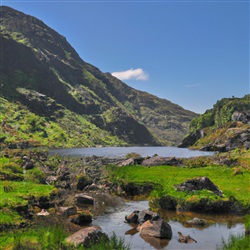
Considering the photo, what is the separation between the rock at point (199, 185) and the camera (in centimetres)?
4097

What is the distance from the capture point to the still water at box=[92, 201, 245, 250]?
25750 millimetres

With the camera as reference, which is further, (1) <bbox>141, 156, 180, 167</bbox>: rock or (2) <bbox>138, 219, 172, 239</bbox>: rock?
(1) <bbox>141, 156, 180, 167</bbox>: rock

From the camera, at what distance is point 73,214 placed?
1380 inches

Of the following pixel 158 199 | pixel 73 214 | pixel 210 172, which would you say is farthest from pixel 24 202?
pixel 210 172

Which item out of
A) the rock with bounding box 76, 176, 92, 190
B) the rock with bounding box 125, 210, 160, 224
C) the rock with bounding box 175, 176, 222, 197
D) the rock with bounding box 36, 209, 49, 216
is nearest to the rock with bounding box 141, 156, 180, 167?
the rock with bounding box 76, 176, 92, 190

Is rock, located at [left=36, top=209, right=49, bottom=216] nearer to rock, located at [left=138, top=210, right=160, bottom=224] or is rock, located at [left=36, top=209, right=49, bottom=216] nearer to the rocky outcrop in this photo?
the rocky outcrop

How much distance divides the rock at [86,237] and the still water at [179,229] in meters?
3.20

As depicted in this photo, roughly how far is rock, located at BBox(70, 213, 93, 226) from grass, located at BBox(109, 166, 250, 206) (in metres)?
12.0

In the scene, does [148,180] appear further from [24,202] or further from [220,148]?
[220,148]

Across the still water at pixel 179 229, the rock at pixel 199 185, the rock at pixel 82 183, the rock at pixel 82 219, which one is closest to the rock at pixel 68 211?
the rock at pixel 82 219

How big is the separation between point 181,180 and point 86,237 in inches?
1149

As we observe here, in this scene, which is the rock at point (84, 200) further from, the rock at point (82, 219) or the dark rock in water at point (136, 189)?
the dark rock in water at point (136, 189)

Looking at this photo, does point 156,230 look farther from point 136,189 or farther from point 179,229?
point 136,189

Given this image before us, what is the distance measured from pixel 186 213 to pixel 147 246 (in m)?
12.7
